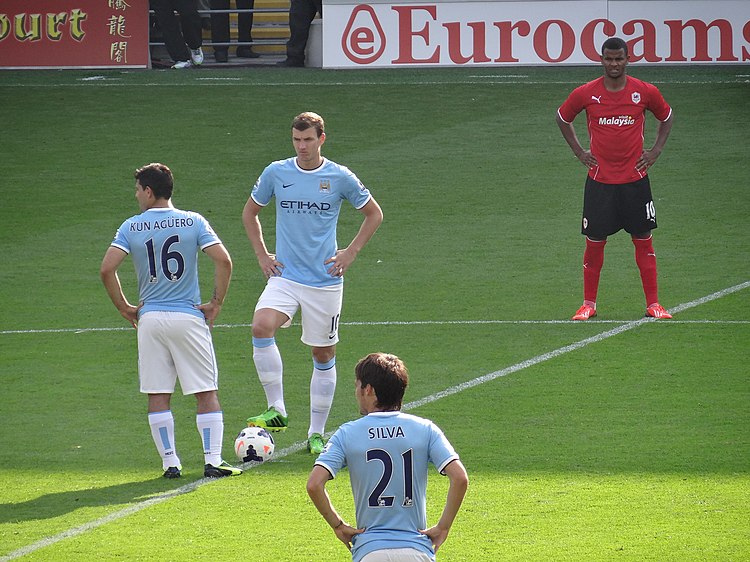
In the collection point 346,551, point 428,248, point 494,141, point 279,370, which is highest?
point 494,141

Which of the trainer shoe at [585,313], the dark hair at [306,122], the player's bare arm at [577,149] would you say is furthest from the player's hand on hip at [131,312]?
the trainer shoe at [585,313]

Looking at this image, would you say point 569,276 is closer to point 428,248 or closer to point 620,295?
point 620,295

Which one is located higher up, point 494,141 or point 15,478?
point 494,141

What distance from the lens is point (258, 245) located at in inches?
342

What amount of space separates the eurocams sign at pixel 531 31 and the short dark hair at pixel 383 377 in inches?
684

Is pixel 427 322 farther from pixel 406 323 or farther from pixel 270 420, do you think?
pixel 270 420

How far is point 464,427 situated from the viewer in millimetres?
8859

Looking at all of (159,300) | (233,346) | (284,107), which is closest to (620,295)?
(233,346)

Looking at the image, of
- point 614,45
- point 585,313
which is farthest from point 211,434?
point 614,45

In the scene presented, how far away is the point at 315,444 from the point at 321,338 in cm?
65

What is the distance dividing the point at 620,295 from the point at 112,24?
1319 centimetres

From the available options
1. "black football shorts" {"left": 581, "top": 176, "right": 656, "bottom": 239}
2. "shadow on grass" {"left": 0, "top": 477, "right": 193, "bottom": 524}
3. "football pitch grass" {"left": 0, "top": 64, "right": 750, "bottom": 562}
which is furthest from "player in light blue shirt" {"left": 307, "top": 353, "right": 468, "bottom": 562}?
"black football shorts" {"left": 581, "top": 176, "right": 656, "bottom": 239}

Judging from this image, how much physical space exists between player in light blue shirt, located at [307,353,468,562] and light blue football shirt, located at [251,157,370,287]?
354 cm

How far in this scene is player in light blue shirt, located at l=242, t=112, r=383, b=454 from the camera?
27.8ft
